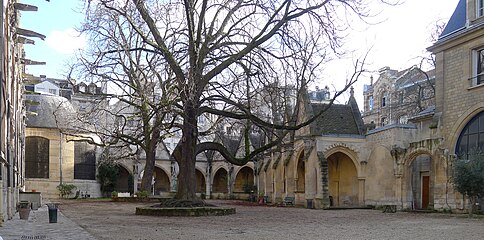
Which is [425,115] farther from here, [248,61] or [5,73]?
[5,73]

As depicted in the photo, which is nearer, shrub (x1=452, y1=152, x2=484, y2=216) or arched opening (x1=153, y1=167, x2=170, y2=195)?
shrub (x1=452, y1=152, x2=484, y2=216)

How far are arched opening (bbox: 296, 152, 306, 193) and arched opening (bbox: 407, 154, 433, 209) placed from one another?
9.14 metres

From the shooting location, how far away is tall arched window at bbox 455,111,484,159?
24.3 m

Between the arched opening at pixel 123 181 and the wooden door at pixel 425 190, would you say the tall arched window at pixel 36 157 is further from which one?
the wooden door at pixel 425 190

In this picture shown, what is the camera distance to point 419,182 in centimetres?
2981

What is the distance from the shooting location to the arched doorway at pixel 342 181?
36.2 metres

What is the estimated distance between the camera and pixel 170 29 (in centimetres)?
2500

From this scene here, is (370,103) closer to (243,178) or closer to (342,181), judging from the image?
(243,178)

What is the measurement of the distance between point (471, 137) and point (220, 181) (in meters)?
41.7

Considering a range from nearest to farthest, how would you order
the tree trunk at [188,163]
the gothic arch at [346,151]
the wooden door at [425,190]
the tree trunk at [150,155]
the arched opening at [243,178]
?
the tree trunk at [188,163] < the wooden door at [425,190] < the tree trunk at [150,155] < the gothic arch at [346,151] < the arched opening at [243,178]

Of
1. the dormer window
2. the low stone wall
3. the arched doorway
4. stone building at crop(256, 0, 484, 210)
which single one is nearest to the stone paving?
the low stone wall

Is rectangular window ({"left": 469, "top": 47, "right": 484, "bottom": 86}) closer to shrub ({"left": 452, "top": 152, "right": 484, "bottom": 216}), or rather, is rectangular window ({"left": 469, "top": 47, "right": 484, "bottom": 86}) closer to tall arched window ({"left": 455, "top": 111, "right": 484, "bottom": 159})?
tall arched window ({"left": 455, "top": 111, "right": 484, "bottom": 159})

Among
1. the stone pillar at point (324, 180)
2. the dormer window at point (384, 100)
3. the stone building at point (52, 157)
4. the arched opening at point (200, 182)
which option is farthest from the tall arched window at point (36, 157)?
the dormer window at point (384, 100)

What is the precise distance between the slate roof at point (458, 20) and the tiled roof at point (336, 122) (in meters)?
9.80
